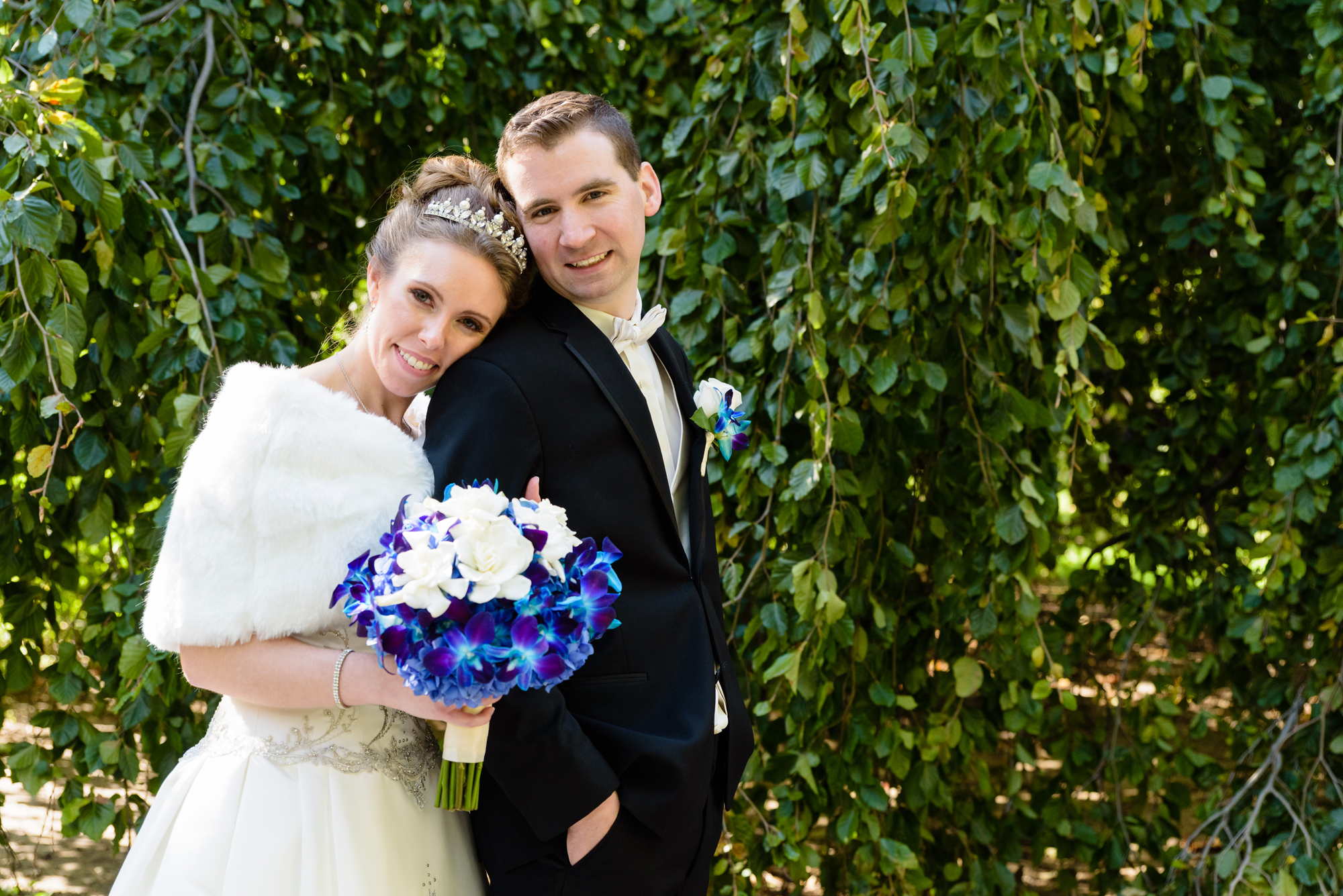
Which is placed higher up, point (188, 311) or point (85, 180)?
point (85, 180)

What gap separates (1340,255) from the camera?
6.96ft

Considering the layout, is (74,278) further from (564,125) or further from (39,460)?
(564,125)

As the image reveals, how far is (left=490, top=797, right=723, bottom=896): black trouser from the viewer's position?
1.27 metres

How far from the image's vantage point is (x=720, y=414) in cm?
150

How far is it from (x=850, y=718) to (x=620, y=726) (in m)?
0.82

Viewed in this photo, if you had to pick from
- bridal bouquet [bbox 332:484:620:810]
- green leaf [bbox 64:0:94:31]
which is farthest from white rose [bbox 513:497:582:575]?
green leaf [bbox 64:0:94:31]

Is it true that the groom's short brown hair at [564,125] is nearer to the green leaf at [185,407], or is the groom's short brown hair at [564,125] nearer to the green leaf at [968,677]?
the green leaf at [185,407]

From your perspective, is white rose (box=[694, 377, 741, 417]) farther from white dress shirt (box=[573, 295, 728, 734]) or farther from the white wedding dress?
the white wedding dress

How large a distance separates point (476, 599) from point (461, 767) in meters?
0.30

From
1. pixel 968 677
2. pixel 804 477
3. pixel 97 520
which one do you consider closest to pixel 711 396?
pixel 804 477

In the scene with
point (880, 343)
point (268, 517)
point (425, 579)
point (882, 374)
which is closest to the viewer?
point (425, 579)

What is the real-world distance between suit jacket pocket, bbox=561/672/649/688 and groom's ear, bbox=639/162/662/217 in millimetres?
655

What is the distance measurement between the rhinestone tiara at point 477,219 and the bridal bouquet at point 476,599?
381 mm

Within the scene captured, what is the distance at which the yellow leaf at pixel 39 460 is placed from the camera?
1.65 metres
